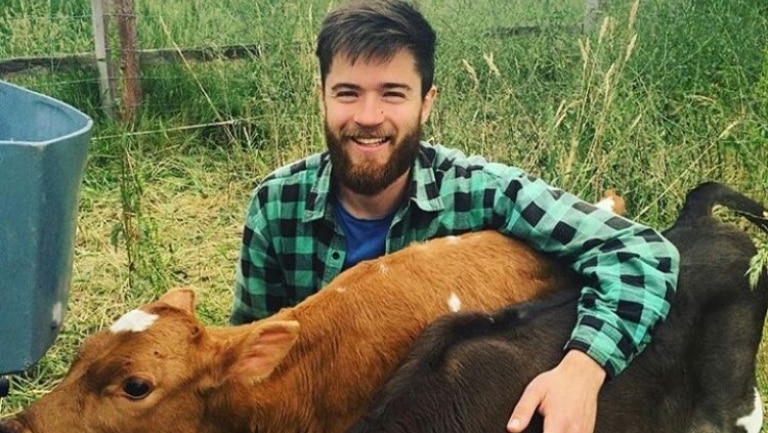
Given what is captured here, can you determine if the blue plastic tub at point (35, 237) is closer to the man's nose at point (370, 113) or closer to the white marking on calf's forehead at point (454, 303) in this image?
the man's nose at point (370, 113)

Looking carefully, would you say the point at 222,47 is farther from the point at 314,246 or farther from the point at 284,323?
the point at 284,323

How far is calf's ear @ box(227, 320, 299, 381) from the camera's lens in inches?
114

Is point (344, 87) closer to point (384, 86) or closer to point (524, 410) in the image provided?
point (384, 86)

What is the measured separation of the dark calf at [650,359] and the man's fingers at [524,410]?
0.14 feet

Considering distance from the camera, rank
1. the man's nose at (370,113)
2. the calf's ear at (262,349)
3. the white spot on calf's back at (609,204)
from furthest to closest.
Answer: the white spot on calf's back at (609,204)
the man's nose at (370,113)
the calf's ear at (262,349)

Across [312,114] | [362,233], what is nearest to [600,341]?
[362,233]

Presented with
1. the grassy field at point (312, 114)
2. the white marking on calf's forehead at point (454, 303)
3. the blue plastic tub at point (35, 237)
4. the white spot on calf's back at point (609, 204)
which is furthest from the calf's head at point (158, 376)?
the grassy field at point (312, 114)

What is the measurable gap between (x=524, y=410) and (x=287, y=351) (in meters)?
0.66

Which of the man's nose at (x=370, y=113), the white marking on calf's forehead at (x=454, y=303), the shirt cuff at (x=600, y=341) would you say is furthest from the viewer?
the man's nose at (x=370, y=113)

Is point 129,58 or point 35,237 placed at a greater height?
point 35,237

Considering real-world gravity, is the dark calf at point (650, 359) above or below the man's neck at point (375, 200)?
below

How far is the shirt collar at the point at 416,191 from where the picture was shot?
12.0 ft

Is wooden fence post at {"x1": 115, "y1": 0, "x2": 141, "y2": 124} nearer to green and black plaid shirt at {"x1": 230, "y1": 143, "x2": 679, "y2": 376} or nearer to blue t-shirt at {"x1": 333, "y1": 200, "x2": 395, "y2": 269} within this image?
green and black plaid shirt at {"x1": 230, "y1": 143, "x2": 679, "y2": 376}

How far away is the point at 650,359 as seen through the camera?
3.43 m
